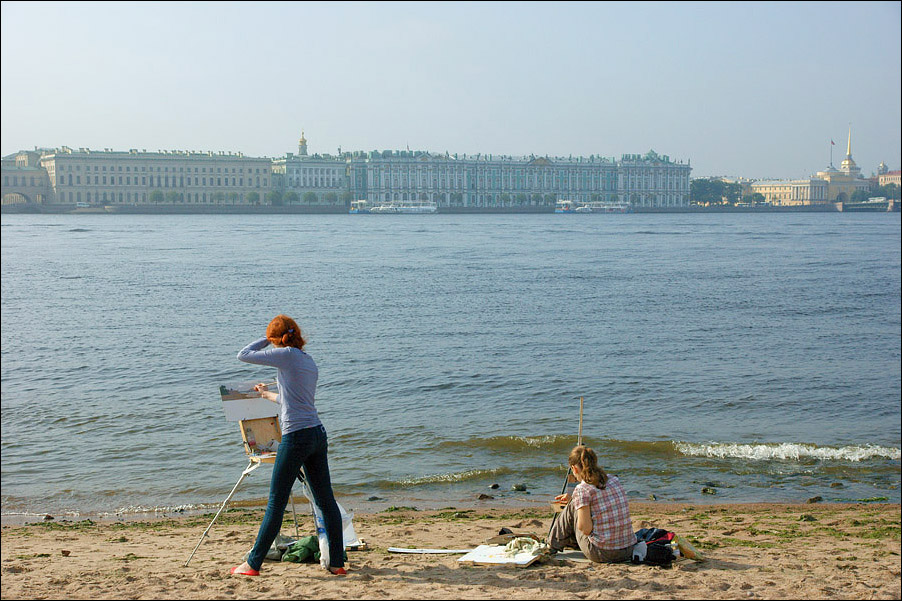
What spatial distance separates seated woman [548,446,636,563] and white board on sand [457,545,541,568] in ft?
0.81

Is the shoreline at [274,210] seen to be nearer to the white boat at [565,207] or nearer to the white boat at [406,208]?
the white boat at [565,207]

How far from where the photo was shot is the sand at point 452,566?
368 centimetres

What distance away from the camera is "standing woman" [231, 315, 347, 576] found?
3701mm

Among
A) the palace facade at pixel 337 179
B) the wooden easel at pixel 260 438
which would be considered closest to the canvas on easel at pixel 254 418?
the wooden easel at pixel 260 438

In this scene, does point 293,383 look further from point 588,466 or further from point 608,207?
point 608,207

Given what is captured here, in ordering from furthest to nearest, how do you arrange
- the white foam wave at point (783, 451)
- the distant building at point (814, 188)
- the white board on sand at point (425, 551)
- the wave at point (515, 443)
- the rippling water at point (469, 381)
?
1. the distant building at point (814, 188)
2. the wave at point (515, 443)
3. the white foam wave at point (783, 451)
4. the rippling water at point (469, 381)
5. the white board on sand at point (425, 551)

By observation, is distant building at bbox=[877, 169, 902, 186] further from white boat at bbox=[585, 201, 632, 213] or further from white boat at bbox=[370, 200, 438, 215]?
white boat at bbox=[370, 200, 438, 215]

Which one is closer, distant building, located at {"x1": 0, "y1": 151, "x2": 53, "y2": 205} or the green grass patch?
the green grass patch

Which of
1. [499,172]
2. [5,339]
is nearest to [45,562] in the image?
[5,339]

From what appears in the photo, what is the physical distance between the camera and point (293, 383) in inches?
146

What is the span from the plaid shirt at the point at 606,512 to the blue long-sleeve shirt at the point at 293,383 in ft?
3.92

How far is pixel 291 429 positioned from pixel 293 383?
0.19 m

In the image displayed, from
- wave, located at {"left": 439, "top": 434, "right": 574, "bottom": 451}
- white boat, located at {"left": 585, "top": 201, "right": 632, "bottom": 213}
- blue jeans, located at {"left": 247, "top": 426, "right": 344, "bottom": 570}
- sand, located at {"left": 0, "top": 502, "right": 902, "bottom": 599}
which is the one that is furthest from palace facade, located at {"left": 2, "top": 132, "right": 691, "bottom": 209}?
blue jeans, located at {"left": 247, "top": 426, "right": 344, "bottom": 570}

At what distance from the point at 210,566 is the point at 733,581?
229cm
